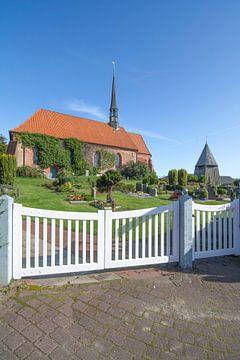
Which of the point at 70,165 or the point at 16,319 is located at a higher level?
the point at 70,165

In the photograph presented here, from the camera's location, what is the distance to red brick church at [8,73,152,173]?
26.5 meters

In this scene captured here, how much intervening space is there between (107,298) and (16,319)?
1.03 metres

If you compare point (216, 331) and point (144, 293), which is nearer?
point (216, 331)

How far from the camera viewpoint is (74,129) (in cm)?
3195

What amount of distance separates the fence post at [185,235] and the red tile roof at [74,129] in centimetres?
2747

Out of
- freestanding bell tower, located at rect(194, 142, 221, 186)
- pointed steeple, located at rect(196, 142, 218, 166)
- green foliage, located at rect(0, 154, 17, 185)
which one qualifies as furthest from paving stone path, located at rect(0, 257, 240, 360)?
pointed steeple, located at rect(196, 142, 218, 166)

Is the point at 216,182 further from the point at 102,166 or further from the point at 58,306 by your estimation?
the point at 58,306

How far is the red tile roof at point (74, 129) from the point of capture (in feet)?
92.2

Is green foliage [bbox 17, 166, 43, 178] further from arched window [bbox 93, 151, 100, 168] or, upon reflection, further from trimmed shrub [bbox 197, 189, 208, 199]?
trimmed shrub [bbox 197, 189, 208, 199]

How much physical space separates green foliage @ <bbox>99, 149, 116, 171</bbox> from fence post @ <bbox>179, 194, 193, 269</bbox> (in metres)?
30.2

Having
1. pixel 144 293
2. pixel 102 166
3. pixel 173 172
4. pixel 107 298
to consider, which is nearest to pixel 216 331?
pixel 144 293

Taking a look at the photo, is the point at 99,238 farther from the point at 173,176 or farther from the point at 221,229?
the point at 173,176

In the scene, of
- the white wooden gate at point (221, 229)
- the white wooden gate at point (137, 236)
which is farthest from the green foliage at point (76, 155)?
the white wooden gate at point (137, 236)

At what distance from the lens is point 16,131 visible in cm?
2559
